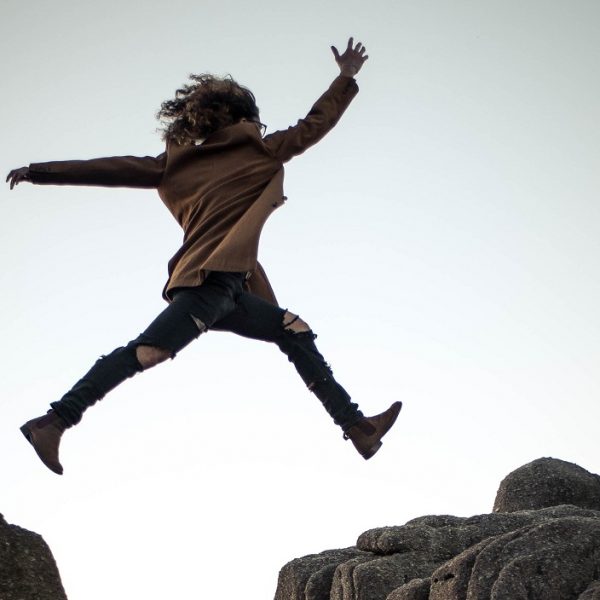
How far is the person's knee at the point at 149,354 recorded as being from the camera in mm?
8938

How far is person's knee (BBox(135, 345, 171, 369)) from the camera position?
29.3 feet

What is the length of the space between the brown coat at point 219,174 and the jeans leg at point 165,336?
31 centimetres

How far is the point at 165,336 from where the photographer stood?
895 cm

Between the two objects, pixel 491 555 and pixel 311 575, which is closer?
pixel 491 555

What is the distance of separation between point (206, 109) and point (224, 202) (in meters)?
0.86

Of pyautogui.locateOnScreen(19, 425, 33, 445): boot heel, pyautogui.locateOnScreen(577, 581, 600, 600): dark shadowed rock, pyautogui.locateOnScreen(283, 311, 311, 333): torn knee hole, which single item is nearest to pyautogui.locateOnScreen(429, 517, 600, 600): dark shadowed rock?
pyautogui.locateOnScreen(577, 581, 600, 600): dark shadowed rock

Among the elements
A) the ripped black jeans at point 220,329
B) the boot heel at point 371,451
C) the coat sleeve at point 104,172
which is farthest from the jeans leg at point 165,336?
the boot heel at point 371,451

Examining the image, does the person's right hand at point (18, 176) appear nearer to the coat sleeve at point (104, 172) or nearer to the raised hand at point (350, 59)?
the coat sleeve at point (104, 172)

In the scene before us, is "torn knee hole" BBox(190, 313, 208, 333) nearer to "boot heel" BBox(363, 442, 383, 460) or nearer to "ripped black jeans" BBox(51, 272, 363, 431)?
"ripped black jeans" BBox(51, 272, 363, 431)

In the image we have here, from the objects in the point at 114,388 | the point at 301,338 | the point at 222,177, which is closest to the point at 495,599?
the point at 301,338

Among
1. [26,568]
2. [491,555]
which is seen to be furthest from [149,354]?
[491,555]

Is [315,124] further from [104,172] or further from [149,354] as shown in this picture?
[149,354]

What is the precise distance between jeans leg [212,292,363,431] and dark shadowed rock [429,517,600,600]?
1.55m

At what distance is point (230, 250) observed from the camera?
934 centimetres
